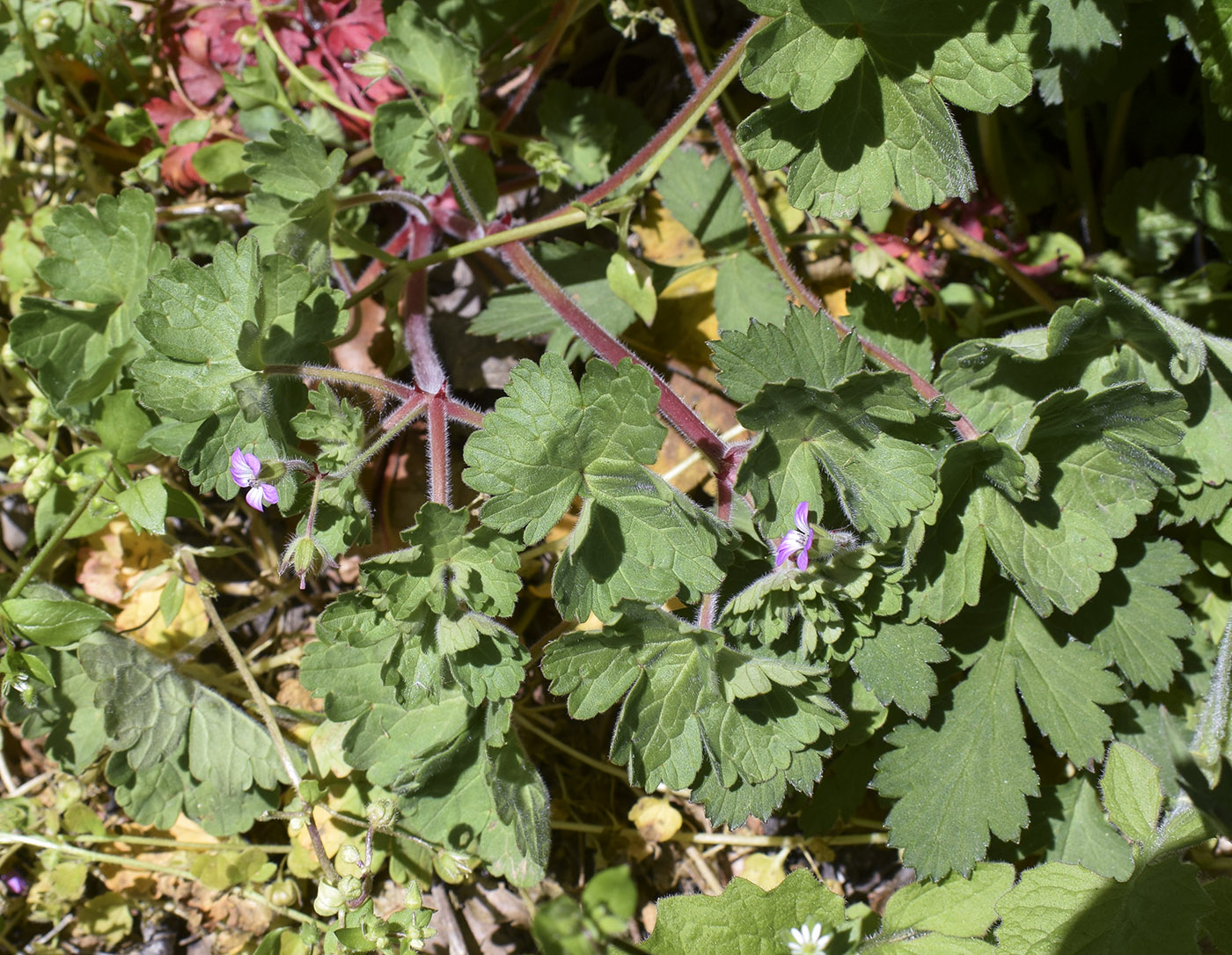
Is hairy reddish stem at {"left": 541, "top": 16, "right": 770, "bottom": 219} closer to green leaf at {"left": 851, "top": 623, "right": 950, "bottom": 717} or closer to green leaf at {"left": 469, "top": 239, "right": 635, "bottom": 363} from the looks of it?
green leaf at {"left": 469, "top": 239, "right": 635, "bottom": 363}

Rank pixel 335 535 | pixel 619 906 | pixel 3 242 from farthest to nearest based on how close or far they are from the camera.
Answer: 1. pixel 3 242
2. pixel 335 535
3. pixel 619 906

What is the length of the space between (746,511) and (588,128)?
60.4 inches

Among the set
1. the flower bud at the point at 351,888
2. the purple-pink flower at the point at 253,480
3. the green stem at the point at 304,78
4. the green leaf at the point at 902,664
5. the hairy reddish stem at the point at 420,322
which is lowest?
the flower bud at the point at 351,888

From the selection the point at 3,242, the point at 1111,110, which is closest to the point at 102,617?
the point at 3,242

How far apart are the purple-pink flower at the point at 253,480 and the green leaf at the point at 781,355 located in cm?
106

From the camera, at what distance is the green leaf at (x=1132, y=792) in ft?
7.85

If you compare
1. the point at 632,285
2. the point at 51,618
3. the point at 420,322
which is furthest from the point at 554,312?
the point at 51,618

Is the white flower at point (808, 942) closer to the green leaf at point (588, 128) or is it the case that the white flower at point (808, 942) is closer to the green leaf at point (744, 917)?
the green leaf at point (744, 917)

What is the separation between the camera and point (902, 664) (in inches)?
94.4

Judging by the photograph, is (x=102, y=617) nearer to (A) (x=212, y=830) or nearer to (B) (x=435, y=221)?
(A) (x=212, y=830)

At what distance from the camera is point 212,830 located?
9.52 ft

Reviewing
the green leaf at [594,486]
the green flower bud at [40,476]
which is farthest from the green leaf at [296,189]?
the green flower bud at [40,476]

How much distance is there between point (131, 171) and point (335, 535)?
6.12 feet

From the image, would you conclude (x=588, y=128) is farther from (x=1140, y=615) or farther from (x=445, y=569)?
(x=1140, y=615)
